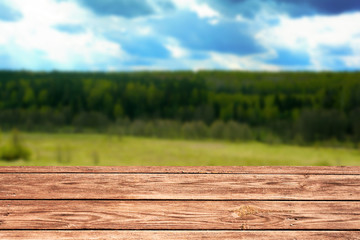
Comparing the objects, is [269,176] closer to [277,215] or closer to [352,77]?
[277,215]

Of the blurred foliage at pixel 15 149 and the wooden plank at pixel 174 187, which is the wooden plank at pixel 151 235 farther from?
the blurred foliage at pixel 15 149

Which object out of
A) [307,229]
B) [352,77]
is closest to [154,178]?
[307,229]

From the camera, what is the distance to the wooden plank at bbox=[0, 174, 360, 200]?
133cm

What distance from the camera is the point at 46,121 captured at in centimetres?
361

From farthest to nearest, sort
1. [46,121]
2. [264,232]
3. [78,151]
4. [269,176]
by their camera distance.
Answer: [78,151] → [46,121] → [269,176] → [264,232]

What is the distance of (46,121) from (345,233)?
3069mm

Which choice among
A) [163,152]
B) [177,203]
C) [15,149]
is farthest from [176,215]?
[15,149]

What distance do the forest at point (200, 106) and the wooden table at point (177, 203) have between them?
204cm

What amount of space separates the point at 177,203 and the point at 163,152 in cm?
255

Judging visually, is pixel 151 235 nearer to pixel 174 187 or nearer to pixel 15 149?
pixel 174 187

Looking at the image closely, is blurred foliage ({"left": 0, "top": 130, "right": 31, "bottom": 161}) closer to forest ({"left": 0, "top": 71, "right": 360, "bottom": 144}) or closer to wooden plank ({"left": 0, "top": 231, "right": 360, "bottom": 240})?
forest ({"left": 0, "top": 71, "right": 360, "bottom": 144})

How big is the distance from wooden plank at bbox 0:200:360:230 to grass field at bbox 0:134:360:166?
1825 mm

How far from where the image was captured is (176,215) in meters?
1.29

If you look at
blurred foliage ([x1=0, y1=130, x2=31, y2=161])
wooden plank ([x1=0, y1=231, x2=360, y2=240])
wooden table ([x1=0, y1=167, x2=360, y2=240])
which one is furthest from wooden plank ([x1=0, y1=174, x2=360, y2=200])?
blurred foliage ([x1=0, y1=130, x2=31, y2=161])
